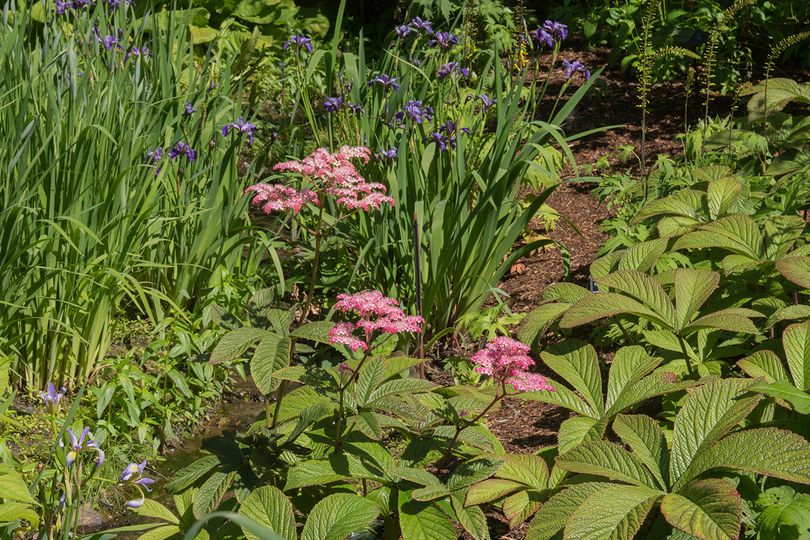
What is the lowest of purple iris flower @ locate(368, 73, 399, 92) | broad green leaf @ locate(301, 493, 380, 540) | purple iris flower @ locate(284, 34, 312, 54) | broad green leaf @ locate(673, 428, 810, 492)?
broad green leaf @ locate(301, 493, 380, 540)

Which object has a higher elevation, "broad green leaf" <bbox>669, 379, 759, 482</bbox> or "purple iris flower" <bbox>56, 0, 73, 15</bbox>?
"purple iris flower" <bbox>56, 0, 73, 15</bbox>

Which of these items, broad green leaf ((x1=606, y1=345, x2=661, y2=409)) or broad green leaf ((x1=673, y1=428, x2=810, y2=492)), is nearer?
broad green leaf ((x1=673, y1=428, x2=810, y2=492))

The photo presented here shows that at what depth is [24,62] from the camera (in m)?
3.26

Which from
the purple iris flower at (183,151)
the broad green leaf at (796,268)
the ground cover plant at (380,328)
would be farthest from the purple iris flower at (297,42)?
the broad green leaf at (796,268)

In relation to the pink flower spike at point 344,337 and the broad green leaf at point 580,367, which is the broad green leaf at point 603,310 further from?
the pink flower spike at point 344,337

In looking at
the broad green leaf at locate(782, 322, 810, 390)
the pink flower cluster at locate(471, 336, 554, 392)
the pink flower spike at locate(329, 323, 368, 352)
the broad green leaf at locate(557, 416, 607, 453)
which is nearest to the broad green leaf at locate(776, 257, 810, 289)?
the broad green leaf at locate(782, 322, 810, 390)

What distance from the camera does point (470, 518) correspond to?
202cm

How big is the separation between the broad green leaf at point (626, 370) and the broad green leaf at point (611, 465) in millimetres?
393

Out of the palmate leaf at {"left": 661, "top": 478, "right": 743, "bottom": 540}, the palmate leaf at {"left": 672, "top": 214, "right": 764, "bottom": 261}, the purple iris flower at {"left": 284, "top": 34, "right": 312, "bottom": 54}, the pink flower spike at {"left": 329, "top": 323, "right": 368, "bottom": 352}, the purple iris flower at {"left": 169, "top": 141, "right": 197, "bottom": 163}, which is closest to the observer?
the palmate leaf at {"left": 661, "top": 478, "right": 743, "bottom": 540}

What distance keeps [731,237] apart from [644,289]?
19.9 inches

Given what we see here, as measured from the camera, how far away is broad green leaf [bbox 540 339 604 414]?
7.67 feet

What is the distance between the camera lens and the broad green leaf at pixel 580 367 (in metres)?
2.34

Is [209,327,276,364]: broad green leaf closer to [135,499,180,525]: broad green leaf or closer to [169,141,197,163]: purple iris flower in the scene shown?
Answer: [135,499,180,525]: broad green leaf

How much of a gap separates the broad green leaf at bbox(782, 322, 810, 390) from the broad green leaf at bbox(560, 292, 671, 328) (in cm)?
30
